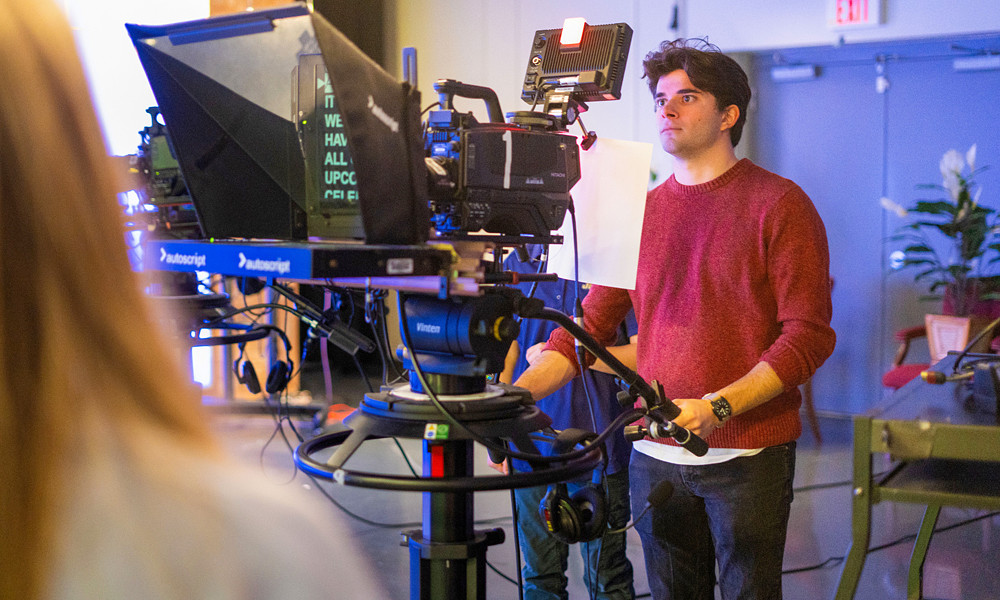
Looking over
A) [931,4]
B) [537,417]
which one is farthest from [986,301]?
[537,417]

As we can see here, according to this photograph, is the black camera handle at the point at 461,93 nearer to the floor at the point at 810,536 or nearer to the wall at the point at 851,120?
the floor at the point at 810,536

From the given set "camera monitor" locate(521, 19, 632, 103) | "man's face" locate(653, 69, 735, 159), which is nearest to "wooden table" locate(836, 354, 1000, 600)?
"camera monitor" locate(521, 19, 632, 103)

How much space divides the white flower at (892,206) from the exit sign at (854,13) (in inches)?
37.9

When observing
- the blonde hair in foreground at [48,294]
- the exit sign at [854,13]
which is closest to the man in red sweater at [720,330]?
the blonde hair in foreground at [48,294]

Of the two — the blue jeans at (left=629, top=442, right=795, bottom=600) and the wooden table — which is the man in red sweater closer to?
the blue jeans at (left=629, top=442, right=795, bottom=600)

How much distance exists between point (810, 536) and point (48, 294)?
11.1 feet

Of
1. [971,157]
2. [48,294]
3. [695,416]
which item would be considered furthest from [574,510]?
[971,157]

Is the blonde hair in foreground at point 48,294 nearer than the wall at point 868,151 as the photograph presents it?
Yes

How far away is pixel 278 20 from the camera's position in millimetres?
946

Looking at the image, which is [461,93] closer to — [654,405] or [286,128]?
[286,128]

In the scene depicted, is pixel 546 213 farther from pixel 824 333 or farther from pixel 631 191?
pixel 824 333

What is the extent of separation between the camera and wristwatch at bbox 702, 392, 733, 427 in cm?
150

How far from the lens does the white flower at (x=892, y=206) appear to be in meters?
4.79

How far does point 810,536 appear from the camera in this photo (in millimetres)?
3420
